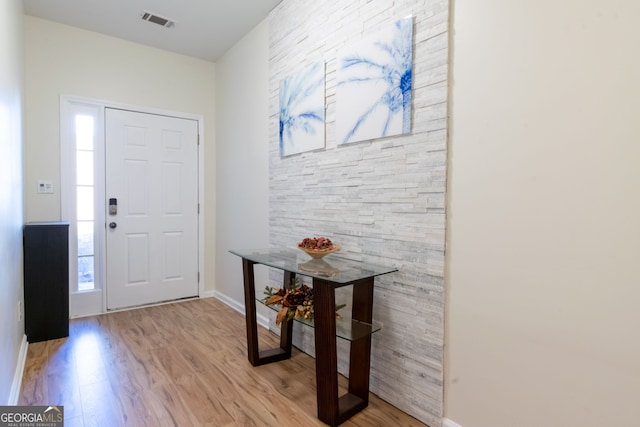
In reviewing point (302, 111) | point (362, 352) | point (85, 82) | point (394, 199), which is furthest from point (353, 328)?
point (85, 82)

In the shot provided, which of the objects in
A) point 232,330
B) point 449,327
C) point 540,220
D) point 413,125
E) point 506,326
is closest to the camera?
point 540,220

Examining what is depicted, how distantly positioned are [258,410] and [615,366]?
1.63 metres

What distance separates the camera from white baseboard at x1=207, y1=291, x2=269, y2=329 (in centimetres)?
315

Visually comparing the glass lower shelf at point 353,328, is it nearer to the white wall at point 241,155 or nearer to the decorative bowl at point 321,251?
the decorative bowl at point 321,251

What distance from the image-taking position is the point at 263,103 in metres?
3.14

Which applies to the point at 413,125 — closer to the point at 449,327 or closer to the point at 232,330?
the point at 449,327

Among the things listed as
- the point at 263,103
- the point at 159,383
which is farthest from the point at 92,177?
the point at 159,383

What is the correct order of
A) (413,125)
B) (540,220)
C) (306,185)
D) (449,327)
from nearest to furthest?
1. (540,220)
2. (449,327)
3. (413,125)
4. (306,185)

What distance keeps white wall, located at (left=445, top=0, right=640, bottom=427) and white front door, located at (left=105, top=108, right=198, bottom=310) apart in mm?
3194

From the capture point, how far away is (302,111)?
258 cm

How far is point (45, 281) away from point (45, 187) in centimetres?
93

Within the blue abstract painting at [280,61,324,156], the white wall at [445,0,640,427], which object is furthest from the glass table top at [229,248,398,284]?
the blue abstract painting at [280,61,324,156]

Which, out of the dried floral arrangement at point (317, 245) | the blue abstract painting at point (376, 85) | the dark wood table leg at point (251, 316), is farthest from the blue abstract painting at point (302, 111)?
the dark wood table leg at point (251, 316)

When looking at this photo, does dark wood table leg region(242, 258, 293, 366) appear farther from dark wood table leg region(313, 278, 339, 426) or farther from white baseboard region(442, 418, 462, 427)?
white baseboard region(442, 418, 462, 427)
